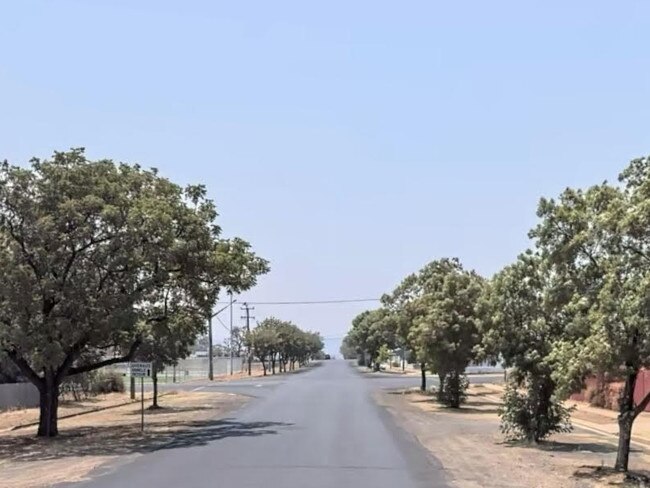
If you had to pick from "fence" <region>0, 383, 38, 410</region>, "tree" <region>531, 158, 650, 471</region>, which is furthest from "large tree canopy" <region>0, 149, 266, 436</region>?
"fence" <region>0, 383, 38, 410</region>

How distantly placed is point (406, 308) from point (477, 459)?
33.7m

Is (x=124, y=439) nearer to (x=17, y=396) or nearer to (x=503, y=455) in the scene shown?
(x=503, y=455)

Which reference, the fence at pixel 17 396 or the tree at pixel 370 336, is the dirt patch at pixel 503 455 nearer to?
the fence at pixel 17 396

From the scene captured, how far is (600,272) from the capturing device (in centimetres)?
1653

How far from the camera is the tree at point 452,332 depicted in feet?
130

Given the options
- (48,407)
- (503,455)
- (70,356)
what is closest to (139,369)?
(70,356)

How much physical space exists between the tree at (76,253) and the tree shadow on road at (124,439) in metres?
2.47

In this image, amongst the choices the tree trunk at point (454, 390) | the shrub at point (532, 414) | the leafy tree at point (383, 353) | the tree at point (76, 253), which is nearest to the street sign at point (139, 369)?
the tree at point (76, 253)

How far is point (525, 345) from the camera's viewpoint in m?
22.9

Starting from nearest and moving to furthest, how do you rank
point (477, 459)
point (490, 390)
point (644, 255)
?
point (644, 255) < point (477, 459) < point (490, 390)

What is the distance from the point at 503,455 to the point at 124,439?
38.5 ft

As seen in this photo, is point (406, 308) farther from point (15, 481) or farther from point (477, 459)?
point (15, 481)

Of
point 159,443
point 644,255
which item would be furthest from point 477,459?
point 159,443

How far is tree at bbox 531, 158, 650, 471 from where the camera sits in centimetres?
1438
